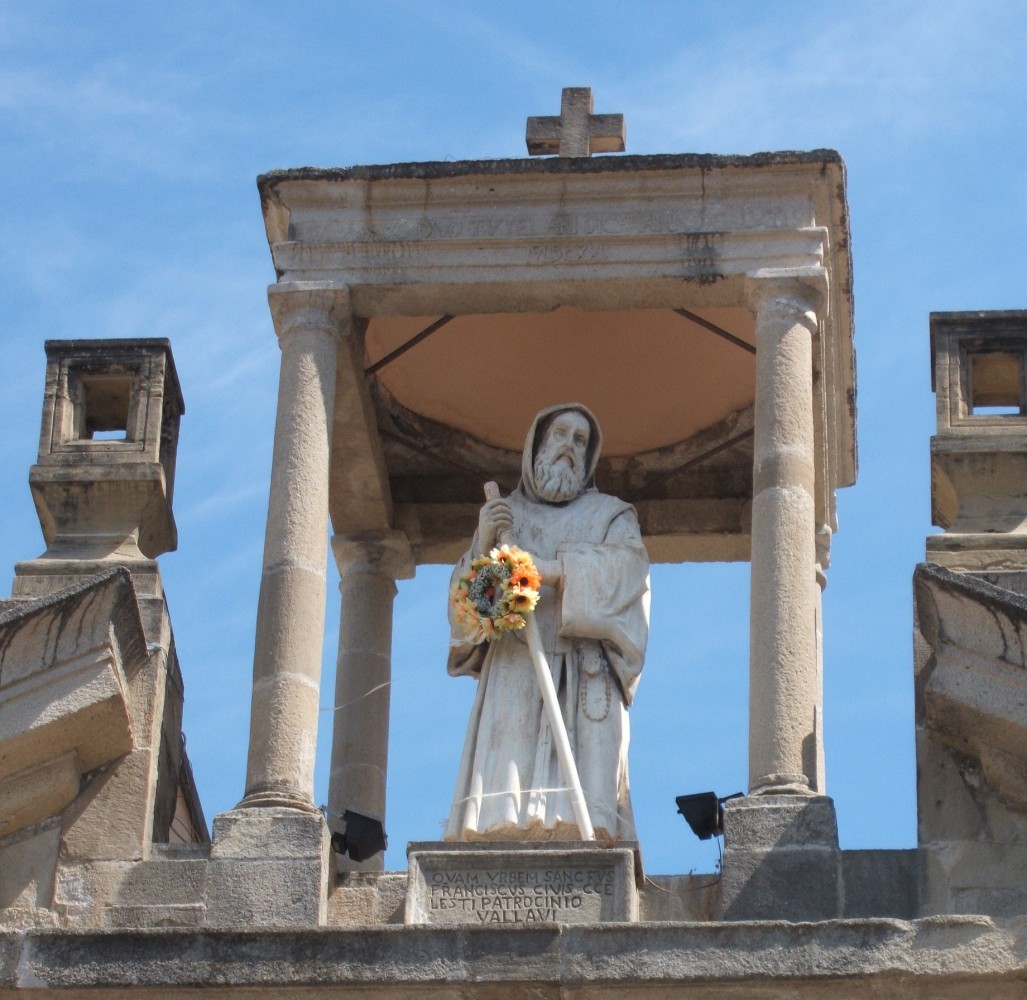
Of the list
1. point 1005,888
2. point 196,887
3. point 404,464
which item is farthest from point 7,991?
point 404,464

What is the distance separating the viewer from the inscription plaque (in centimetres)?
1617

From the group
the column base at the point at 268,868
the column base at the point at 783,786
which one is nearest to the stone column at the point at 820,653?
the column base at the point at 783,786

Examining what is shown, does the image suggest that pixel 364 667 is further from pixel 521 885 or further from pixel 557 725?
pixel 521 885

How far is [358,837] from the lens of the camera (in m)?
17.2

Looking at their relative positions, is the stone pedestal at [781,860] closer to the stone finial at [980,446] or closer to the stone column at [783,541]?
the stone column at [783,541]

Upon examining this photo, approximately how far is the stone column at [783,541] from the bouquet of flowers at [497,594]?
3.66ft

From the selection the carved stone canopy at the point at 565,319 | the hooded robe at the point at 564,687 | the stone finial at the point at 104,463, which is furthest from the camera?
the carved stone canopy at the point at 565,319

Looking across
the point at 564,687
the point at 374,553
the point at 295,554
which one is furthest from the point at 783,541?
the point at 374,553

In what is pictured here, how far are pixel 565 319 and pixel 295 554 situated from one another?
11.3ft

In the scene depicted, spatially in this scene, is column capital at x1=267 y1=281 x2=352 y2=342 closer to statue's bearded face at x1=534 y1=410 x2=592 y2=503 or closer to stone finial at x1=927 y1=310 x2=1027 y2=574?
statue's bearded face at x1=534 y1=410 x2=592 y2=503

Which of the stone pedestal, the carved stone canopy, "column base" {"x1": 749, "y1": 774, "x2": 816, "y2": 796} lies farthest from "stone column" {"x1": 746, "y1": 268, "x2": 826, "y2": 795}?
the carved stone canopy

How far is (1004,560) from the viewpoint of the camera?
56.9 feet

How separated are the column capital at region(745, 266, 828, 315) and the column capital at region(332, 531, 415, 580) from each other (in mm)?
3318

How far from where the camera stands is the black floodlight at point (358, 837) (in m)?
17.2
